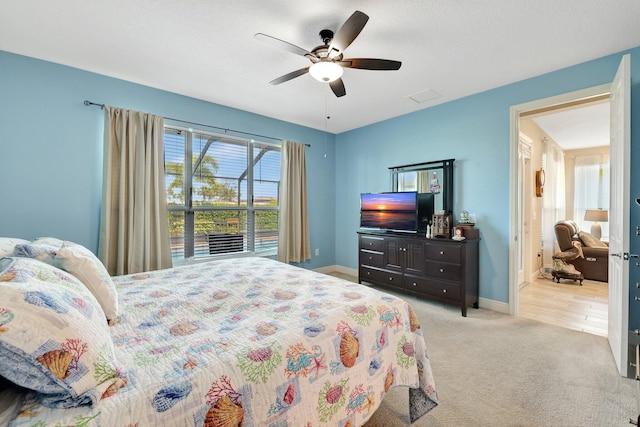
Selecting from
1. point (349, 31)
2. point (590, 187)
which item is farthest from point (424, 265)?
point (590, 187)

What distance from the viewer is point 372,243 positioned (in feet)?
13.8

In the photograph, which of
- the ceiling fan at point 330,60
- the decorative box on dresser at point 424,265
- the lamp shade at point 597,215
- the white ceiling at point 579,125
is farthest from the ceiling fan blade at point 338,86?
the lamp shade at point 597,215

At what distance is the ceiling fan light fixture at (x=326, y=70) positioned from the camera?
2.19m

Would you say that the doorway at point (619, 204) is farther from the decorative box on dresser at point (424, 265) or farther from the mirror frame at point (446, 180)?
the mirror frame at point (446, 180)

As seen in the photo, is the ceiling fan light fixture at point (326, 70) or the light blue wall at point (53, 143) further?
the light blue wall at point (53, 143)

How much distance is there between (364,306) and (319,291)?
0.39 metres

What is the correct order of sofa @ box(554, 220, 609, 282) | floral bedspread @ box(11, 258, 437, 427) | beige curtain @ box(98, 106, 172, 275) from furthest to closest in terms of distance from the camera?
sofa @ box(554, 220, 609, 282) < beige curtain @ box(98, 106, 172, 275) < floral bedspread @ box(11, 258, 437, 427)

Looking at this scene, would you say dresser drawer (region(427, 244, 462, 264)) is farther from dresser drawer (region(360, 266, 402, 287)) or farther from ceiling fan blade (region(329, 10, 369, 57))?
ceiling fan blade (region(329, 10, 369, 57))

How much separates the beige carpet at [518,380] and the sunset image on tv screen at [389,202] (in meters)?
1.62

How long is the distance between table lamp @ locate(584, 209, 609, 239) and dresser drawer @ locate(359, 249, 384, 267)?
483 centimetres

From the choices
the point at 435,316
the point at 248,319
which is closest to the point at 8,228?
the point at 248,319

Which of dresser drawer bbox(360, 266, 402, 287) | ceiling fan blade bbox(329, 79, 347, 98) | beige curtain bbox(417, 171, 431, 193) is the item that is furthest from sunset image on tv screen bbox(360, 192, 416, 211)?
ceiling fan blade bbox(329, 79, 347, 98)

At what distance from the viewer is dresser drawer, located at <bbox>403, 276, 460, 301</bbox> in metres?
3.31

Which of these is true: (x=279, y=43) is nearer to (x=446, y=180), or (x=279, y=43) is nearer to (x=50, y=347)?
(x=50, y=347)
